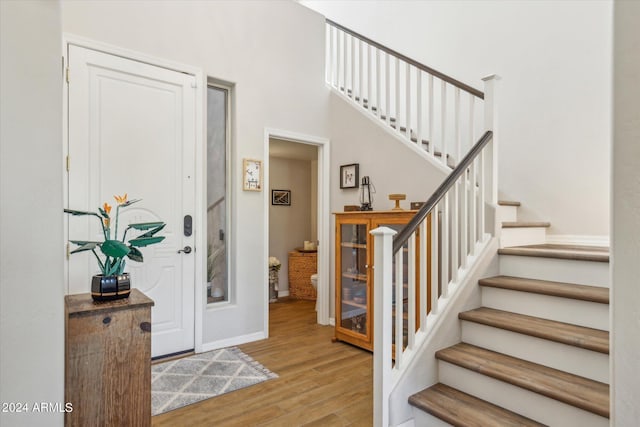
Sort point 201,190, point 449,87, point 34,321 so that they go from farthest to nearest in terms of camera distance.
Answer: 1. point 449,87
2. point 201,190
3. point 34,321

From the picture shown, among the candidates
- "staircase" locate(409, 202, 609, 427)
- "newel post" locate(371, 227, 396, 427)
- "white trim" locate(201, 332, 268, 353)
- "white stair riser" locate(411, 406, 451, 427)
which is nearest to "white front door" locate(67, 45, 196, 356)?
"white trim" locate(201, 332, 268, 353)

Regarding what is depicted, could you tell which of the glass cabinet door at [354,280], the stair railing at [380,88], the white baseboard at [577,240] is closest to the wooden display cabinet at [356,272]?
the glass cabinet door at [354,280]

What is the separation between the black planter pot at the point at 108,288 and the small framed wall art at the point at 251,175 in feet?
6.15

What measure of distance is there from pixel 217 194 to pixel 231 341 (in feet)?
4.52

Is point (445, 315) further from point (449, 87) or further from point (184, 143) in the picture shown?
point (449, 87)

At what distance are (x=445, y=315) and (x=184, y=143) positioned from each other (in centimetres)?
246

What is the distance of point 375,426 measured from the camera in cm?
196

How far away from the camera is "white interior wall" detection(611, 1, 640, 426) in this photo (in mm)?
869

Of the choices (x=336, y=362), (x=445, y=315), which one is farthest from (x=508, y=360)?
(x=336, y=362)

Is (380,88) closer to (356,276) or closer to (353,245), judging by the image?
(353,245)

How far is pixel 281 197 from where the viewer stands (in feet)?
19.1

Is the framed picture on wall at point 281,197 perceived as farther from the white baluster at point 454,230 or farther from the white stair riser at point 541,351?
the white stair riser at point 541,351

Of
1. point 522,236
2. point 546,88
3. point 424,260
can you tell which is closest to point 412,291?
point 424,260

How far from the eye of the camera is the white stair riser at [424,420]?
1900mm
